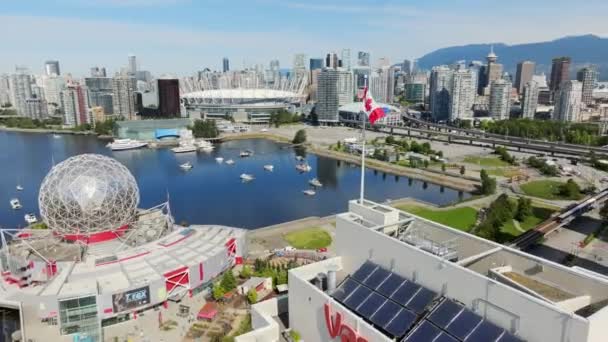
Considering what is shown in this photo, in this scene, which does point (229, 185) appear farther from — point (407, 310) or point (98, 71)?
point (98, 71)

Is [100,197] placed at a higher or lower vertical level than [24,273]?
higher

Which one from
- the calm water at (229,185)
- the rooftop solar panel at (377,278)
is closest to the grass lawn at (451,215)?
the calm water at (229,185)

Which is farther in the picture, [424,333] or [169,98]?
[169,98]

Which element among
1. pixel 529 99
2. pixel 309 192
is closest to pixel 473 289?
pixel 309 192

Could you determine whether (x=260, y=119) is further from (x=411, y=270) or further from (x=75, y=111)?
(x=411, y=270)

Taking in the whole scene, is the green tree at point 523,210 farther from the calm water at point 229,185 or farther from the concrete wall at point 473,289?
the concrete wall at point 473,289

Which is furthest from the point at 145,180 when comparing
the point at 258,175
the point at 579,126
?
the point at 579,126
